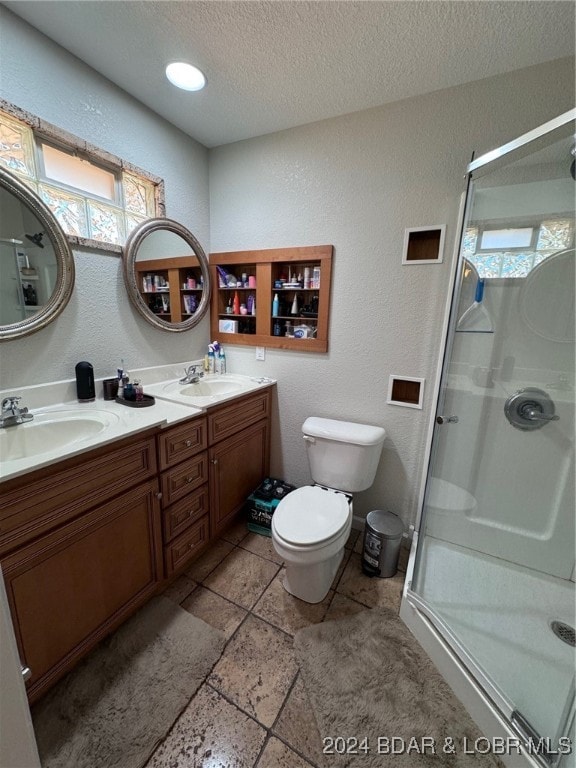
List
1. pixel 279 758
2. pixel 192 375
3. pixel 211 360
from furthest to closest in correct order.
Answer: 1. pixel 211 360
2. pixel 192 375
3. pixel 279 758

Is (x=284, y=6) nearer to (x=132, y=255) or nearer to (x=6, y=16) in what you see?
(x=6, y=16)

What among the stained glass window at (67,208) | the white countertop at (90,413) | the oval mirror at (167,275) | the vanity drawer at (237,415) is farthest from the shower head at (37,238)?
the vanity drawer at (237,415)

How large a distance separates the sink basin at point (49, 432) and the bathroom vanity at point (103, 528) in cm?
21

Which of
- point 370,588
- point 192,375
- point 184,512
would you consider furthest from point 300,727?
point 192,375

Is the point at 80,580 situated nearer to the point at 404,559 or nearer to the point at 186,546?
the point at 186,546

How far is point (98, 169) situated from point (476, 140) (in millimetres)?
1830

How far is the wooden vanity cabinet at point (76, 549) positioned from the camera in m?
0.91

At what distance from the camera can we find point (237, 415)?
176 cm

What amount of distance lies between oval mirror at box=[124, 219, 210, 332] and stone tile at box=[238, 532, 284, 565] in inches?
55.2

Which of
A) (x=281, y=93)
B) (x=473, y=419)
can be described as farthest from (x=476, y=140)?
(x=473, y=419)

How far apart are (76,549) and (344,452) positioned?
1.25 meters

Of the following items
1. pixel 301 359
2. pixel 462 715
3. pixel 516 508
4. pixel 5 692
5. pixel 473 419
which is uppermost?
pixel 301 359

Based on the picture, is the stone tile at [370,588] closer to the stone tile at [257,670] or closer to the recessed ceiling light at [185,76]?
the stone tile at [257,670]

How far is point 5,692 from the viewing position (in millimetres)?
637
